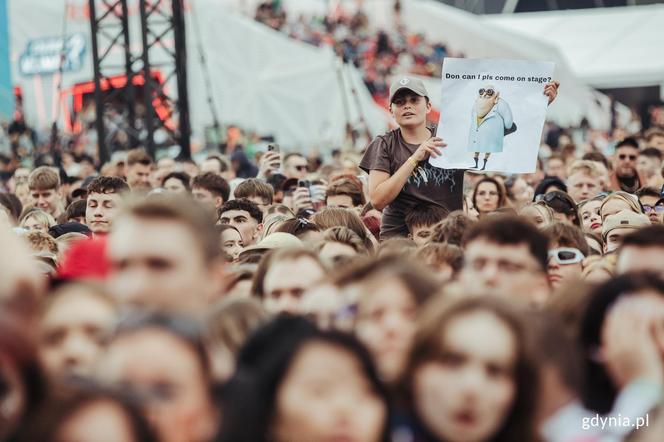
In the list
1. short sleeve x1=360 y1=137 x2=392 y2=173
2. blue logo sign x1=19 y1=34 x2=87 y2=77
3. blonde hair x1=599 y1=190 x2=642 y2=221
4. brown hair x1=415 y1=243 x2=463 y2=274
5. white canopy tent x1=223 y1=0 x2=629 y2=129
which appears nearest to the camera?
brown hair x1=415 y1=243 x2=463 y2=274

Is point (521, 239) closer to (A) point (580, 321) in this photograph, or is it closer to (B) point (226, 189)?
(A) point (580, 321)

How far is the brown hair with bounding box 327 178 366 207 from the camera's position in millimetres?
12391

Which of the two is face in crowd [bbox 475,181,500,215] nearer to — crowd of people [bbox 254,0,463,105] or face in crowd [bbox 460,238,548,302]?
face in crowd [bbox 460,238,548,302]

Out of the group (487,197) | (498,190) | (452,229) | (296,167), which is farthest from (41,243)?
(296,167)

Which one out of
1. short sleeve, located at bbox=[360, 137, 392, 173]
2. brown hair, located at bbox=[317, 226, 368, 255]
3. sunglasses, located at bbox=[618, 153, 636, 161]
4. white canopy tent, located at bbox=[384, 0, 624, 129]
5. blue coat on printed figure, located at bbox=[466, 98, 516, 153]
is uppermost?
white canopy tent, located at bbox=[384, 0, 624, 129]

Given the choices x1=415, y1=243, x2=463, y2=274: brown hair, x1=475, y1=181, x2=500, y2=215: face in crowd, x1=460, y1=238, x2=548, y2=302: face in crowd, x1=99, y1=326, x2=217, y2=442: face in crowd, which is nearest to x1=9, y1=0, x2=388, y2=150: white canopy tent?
x1=475, y1=181, x2=500, y2=215: face in crowd

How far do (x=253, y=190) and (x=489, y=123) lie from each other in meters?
2.99

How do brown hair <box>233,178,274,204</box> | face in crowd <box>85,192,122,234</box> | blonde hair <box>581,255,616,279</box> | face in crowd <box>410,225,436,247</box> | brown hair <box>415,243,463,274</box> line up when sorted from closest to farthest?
brown hair <box>415,243,463,274</box> < blonde hair <box>581,255,616,279</box> < face in crowd <box>410,225,436,247</box> < face in crowd <box>85,192,122,234</box> < brown hair <box>233,178,274,204</box>

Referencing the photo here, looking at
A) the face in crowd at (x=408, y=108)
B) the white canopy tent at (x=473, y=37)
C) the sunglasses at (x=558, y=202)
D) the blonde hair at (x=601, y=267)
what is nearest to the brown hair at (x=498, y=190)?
the sunglasses at (x=558, y=202)

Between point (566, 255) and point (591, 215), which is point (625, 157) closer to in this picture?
point (591, 215)

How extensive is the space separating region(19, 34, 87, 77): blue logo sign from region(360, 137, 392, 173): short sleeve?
64.1 ft

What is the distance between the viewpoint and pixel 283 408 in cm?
417

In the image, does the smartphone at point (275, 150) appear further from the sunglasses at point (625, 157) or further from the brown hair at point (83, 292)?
the brown hair at point (83, 292)

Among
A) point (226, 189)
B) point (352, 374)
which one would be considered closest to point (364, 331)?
point (352, 374)
